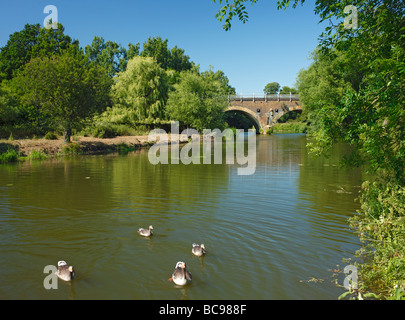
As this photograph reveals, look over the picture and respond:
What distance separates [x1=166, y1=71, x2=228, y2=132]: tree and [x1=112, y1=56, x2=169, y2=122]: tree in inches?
89.0

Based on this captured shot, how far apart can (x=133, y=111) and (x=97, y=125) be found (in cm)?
995

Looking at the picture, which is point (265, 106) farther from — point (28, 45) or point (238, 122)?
point (28, 45)

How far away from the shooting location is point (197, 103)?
5378 cm

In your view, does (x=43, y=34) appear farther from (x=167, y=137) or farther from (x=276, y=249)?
(x=276, y=249)

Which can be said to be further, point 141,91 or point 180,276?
point 141,91

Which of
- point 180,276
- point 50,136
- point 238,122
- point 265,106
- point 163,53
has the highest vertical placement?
point 163,53

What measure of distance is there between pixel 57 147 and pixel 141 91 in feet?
74.0

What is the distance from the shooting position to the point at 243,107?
8481cm

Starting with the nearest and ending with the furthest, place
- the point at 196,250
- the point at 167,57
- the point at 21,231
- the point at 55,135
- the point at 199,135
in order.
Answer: the point at 196,250 < the point at 21,231 < the point at 55,135 < the point at 199,135 < the point at 167,57

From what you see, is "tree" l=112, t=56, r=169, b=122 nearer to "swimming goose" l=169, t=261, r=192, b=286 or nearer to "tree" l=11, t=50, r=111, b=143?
"tree" l=11, t=50, r=111, b=143

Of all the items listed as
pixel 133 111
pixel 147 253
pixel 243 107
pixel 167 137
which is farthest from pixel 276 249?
pixel 243 107

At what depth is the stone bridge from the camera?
8456cm

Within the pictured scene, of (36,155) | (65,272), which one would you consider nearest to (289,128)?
(36,155)

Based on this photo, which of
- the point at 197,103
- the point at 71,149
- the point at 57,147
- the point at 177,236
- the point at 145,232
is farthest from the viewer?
the point at 197,103
